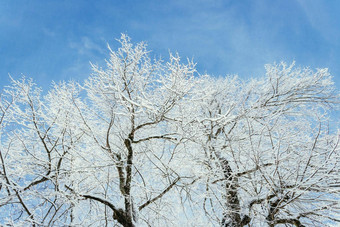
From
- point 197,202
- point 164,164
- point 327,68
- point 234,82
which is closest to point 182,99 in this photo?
point 164,164

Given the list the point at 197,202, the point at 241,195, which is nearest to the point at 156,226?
the point at 197,202

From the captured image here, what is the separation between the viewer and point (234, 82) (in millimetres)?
8375

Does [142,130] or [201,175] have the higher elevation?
[142,130]

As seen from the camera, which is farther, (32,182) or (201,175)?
(201,175)

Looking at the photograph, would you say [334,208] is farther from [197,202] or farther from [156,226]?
[156,226]

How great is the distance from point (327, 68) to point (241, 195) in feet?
15.6

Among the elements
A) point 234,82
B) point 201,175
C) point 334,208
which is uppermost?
point 234,82

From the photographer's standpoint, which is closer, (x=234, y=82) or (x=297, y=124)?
(x=297, y=124)

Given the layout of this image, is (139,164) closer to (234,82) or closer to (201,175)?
(201,175)

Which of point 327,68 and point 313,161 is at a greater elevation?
point 327,68

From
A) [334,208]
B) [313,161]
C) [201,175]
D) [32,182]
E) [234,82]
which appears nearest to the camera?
[334,208]

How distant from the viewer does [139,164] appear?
566 cm

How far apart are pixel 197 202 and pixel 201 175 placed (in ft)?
3.09

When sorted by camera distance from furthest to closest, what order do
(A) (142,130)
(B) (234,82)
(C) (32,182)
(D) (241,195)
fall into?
(B) (234,82)
(A) (142,130)
(D) (241,195)
(C) (32,182)
